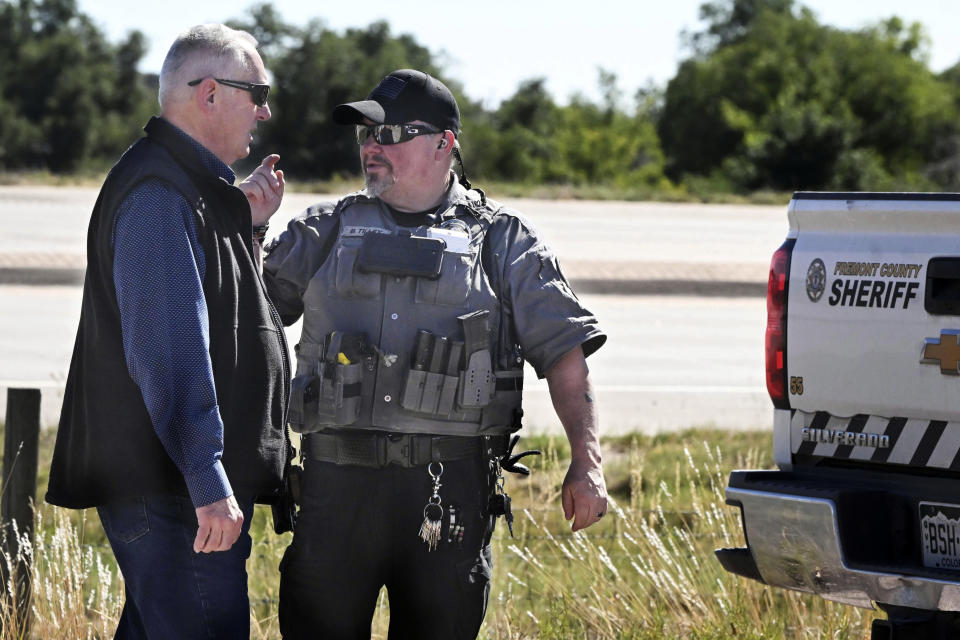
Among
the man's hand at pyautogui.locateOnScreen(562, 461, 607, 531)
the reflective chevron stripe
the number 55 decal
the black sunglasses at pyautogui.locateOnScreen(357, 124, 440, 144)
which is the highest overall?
the black sunglasses at pyautogui.locateOnScreen(357, 124, 440, 144)

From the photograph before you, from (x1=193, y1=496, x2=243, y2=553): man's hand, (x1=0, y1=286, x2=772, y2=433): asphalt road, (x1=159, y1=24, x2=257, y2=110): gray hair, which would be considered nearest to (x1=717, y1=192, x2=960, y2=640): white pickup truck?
(x1=193, y1=496, x2=243, y2=553): man's hand

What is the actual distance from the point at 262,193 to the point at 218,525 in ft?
3.16

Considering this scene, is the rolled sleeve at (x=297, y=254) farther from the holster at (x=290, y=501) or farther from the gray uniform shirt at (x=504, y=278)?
the holster at (x=290, y=501)

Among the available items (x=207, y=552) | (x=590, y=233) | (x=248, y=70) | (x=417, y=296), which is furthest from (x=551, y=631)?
(x=590, y=233)

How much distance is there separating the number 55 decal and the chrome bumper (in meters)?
0.30

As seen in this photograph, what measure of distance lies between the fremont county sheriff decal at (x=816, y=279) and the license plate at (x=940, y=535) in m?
0.62

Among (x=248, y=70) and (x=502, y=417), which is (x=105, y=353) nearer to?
(x=248, y=70)

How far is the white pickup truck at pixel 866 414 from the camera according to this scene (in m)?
3.43

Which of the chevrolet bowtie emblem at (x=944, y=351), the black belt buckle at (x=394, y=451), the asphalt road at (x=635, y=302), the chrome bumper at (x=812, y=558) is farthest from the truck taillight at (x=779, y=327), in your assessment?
the asphalt road at (x=635, y=302)

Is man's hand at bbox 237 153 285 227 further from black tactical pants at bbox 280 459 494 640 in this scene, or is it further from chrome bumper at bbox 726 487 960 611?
chrome bumper at bbox 726 487 960 611

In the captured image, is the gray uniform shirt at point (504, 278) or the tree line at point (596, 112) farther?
the tree line at point (596, 112)

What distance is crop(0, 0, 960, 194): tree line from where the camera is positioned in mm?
49531

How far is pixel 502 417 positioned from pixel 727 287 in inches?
529

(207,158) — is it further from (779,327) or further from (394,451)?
(779,327)
